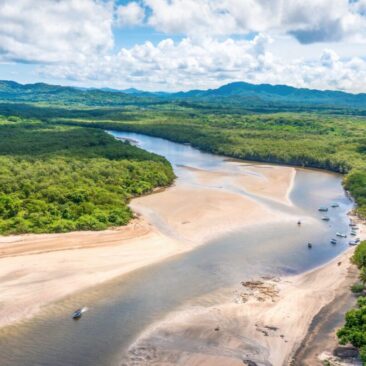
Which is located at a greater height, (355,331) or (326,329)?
(355,331)

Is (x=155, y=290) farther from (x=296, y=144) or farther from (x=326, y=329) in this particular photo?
(x=296, y=144)

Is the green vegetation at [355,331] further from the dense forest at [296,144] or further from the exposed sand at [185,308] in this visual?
the dense forest at [296,144]

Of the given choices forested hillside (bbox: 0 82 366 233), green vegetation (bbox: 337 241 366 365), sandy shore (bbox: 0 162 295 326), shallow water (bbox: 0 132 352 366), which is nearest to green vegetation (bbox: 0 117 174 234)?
forested hillside (bbox: 0 82 366 233)

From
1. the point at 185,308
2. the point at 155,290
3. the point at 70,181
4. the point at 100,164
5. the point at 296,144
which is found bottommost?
the point at 185,308

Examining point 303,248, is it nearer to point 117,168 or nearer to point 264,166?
point 117,168

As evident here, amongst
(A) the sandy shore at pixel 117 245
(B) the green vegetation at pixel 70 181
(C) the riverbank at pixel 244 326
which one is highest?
(B) the green vegetation at pixel 70 181

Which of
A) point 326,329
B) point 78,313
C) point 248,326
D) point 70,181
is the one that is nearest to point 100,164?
point 70,181

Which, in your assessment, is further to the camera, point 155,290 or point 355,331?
point 155,290

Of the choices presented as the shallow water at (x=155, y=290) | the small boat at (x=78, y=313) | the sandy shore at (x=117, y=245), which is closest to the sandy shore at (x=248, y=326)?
the shallow water at (x=155, y=290)
